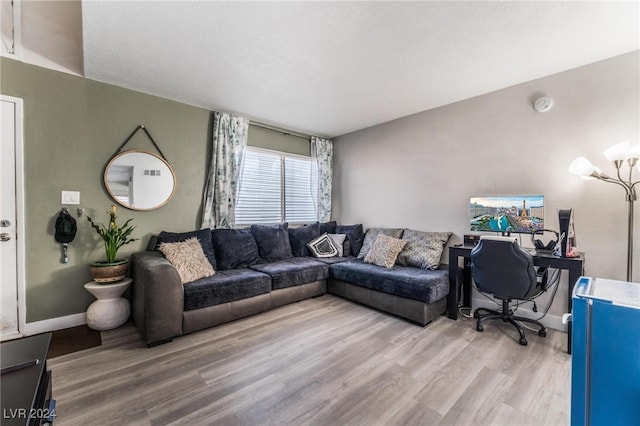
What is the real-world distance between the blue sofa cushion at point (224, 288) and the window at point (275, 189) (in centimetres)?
121

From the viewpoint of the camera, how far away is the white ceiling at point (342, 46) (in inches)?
69.9

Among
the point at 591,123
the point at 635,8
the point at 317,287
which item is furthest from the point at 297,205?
the point at 635,8

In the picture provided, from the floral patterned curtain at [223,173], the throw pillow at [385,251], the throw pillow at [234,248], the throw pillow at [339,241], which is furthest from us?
the throw pillow at [339,241]

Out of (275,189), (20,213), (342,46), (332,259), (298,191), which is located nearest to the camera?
(342,46)

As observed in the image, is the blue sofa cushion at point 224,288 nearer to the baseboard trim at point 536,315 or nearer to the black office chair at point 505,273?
the black office chair at point 505,273

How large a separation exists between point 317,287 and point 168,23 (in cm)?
305

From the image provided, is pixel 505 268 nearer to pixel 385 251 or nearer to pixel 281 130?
pixel 385 251

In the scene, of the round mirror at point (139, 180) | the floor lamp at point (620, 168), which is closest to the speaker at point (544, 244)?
the floor lamp at point (620, 168)

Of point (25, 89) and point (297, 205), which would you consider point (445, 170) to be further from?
point (25, 89)

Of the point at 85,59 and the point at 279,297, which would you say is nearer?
the point at 85,59

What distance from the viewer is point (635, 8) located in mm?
1774

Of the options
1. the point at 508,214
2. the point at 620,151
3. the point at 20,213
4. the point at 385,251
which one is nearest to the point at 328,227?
the point at 385,251

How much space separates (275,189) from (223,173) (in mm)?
946

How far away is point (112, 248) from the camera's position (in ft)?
8.70
